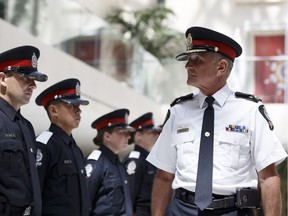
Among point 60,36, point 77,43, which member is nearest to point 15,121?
point 60,36

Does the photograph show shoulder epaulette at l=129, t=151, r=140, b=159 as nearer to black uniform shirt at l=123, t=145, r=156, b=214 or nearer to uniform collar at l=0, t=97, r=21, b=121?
black uniform shirt at l=123, t=145, r=156, b=214

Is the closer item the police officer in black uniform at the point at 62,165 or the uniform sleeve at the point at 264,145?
the uniform sleeve at the point at 264,145

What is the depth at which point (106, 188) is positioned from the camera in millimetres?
6480

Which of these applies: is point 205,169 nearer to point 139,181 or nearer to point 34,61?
point 34,61

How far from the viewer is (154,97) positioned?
12781mm

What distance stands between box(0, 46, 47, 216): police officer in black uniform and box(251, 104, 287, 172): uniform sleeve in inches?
52.8

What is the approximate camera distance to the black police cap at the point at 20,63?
13.9ft

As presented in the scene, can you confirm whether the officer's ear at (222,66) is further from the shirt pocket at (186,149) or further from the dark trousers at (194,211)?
the dark trousers at (194,211)

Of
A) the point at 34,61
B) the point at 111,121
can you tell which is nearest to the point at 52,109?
the point at 34,61

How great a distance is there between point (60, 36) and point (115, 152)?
8.24 feet

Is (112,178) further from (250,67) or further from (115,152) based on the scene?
(250,67)

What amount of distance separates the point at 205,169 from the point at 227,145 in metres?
0.17

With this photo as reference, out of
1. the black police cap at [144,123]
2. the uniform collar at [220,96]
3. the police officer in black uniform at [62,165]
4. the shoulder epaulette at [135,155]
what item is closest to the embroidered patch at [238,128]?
the uniform collar at [220,96]

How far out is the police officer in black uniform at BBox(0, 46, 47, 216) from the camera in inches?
152
